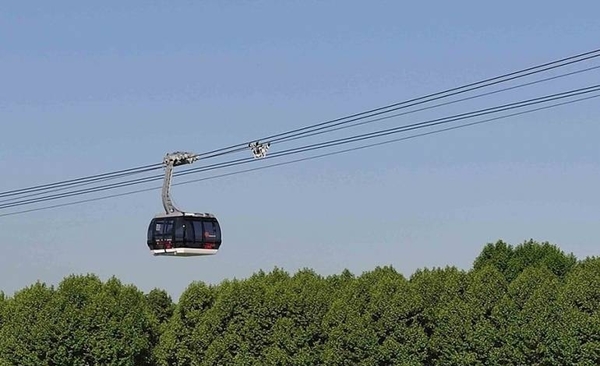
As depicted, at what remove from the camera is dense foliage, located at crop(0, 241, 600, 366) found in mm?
41312

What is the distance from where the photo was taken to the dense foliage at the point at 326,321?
136 ft

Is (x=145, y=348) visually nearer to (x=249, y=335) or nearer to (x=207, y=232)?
(x=249, y=335)

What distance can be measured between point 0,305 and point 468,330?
22.7 metres

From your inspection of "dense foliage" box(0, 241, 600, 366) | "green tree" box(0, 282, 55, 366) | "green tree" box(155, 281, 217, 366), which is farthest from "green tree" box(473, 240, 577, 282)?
"green tree" box(0, 282, 55, 366)

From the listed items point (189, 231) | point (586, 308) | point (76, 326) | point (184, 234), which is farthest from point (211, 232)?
point (76, 326)

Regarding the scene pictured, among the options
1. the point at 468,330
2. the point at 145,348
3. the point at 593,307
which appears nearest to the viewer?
the point at 593,307

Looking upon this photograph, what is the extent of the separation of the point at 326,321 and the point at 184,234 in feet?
36.5

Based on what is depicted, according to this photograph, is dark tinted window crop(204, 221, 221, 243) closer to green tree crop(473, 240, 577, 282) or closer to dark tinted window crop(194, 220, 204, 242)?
dark tinted window crop(194, 220, 204, 242)

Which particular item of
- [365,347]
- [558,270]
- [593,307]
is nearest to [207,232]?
[365,347]

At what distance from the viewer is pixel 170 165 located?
4091 centimetres

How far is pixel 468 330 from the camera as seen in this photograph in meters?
43.8

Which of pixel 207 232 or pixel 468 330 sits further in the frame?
pixel 468 330

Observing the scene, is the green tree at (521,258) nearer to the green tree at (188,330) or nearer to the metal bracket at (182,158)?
the green tree at (188,330)

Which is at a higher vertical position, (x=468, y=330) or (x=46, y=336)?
(x=46, y=336)
